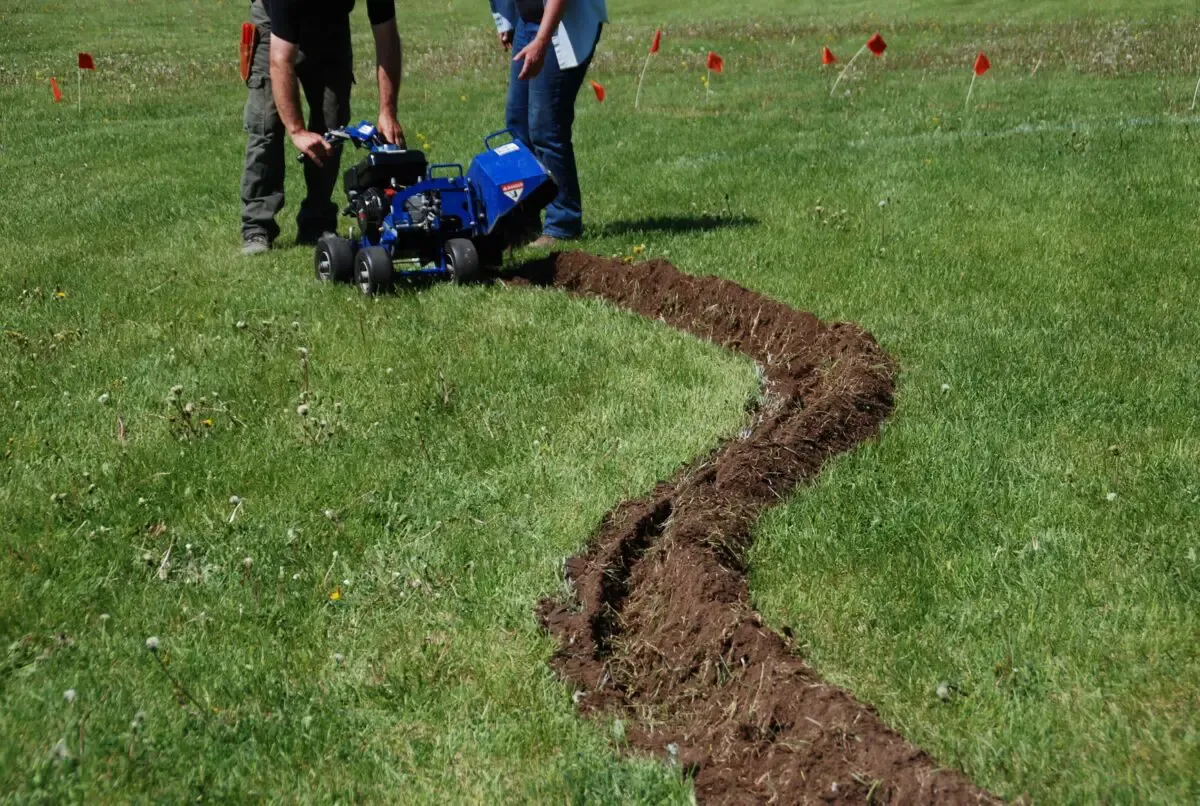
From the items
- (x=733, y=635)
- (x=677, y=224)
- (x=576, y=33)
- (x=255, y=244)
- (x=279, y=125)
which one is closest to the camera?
(x=733, y=635)

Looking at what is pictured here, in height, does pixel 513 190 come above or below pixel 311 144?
below

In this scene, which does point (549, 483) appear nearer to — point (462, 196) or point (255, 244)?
point (462, 196)

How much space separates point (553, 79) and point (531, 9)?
1.78 ft

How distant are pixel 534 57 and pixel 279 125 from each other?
193 centimetres

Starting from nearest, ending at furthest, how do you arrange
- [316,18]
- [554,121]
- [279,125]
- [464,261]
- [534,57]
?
[464,261]
[534,57]
[316,18]
[554,121]
[279,125]

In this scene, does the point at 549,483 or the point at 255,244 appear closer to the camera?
the point at 549,483

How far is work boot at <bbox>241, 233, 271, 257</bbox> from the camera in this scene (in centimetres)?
920

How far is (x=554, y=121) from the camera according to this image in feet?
29.0

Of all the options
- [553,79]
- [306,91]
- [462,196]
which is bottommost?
[462,196]

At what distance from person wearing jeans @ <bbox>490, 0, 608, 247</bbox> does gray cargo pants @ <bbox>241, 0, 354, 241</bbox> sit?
1.19 meters

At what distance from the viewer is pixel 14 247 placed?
9.59 meters

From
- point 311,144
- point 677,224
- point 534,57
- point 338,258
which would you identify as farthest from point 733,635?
point 677,224

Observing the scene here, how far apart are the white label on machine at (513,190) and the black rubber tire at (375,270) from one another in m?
0.78

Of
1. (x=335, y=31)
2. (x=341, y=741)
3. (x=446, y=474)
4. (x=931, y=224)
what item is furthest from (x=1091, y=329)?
(x=335, y=31)
